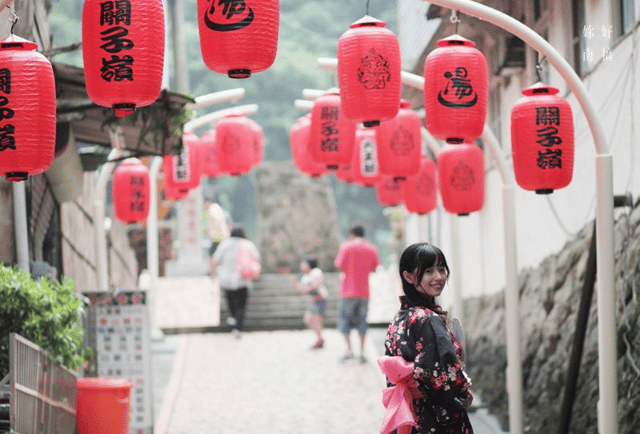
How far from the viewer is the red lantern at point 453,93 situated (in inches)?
372

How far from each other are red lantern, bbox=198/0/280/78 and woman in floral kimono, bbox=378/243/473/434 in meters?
2.29

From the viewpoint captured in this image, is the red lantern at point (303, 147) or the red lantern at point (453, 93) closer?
the red lantern at point (453, 93)

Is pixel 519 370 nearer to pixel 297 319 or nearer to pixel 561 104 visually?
pixel 561 104

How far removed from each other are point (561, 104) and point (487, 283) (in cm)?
861

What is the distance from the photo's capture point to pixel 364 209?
167 feet

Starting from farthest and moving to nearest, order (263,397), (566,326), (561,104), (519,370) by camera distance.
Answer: (263,397) → (566,326) → (519,370) → (561,104)

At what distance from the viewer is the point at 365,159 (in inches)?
688

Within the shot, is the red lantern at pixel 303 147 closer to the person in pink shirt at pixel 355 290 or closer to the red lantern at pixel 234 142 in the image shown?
the red lantern at pixel 234 142

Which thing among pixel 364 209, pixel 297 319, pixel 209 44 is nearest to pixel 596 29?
pixel 209 44

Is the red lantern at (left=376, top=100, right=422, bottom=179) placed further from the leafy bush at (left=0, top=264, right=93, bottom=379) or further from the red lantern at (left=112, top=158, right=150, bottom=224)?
the leafy bush at (left=0, top=264, right=93, bottom=379)

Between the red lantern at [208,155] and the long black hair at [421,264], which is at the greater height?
the red lantern at [208,155]

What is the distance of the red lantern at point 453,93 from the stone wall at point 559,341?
181 centimetres

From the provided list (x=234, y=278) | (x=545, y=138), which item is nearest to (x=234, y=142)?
(x=234, y=278)

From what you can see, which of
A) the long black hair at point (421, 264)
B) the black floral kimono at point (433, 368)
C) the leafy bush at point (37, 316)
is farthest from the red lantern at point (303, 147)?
the black floral kimono at point (433, 368)
